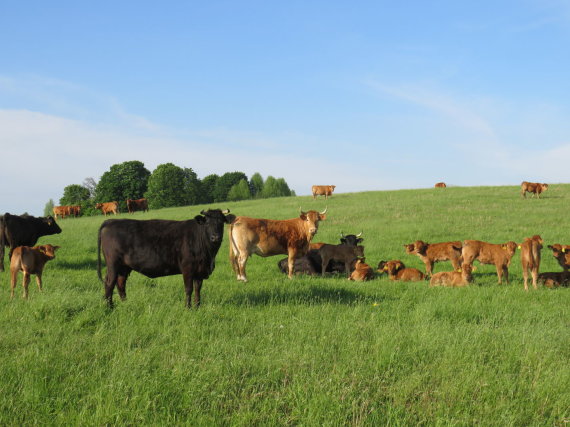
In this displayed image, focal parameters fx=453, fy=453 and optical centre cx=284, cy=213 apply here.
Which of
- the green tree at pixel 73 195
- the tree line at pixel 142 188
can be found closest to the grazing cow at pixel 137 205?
the tree line at pixel 142 188

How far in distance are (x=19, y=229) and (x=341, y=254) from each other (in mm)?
10308

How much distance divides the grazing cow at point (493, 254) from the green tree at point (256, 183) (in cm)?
8988

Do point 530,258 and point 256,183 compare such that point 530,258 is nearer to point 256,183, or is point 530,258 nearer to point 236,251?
point 236,251

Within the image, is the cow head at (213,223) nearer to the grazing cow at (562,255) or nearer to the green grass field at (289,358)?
the green grass field at (289,358)

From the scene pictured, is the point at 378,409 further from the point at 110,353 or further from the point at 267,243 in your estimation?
the point at 267,243

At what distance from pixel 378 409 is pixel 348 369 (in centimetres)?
75

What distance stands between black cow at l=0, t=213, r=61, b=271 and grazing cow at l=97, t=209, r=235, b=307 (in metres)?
6.99

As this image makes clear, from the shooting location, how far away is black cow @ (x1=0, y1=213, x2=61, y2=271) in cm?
1383

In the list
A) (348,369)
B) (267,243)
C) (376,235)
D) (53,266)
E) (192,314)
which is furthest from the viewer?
(376,235)

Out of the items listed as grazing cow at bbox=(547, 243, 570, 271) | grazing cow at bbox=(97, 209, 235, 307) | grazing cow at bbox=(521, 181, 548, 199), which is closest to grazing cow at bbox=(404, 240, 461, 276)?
grazing cow at bbox=(547, 243, 570, 271)

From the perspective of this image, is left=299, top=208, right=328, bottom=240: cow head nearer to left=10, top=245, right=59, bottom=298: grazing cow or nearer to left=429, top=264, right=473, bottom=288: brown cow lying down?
left=429, top=264, right=473, bottom=288: brown cow lying down

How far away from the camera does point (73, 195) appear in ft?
233

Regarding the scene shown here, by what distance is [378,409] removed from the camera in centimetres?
419

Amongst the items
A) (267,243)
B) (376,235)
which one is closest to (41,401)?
(267,243)
